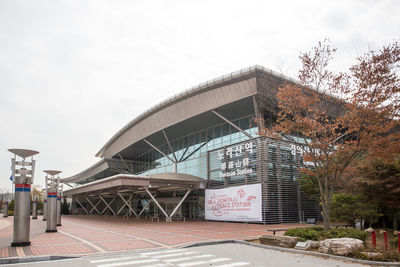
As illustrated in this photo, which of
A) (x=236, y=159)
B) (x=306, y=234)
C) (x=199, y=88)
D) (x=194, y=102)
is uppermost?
(x=199, y=88)

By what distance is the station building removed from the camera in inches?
1014

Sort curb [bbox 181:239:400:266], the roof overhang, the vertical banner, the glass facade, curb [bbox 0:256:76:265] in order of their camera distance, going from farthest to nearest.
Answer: the glass facade < the roof overhang < the vertical banner < curb [bbox 0:256:76:265] < curb [bbox 181:239:400:266]

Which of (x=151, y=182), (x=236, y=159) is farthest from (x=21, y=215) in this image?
(x=236, y=159)

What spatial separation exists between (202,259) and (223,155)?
1978 cm

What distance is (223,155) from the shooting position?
97.9 feet

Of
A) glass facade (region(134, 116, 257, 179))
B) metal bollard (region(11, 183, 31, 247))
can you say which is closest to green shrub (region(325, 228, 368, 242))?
Answer: metal bollard (region(11, 183, 31, 247))

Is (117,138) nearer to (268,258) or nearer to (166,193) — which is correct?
(166,193)

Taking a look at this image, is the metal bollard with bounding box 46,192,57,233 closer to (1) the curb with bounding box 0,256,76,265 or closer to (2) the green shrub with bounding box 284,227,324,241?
(1) the curb with bounding box 0,256,76,265

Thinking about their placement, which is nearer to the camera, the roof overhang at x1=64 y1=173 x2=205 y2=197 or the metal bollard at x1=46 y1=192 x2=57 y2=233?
the metal bollard at x1=46 y1=192 x2=57 y2=233

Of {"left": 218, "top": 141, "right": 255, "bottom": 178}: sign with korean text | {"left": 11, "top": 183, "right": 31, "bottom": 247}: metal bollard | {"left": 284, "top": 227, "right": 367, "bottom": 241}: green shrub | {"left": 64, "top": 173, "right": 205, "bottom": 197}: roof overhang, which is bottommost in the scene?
{"left": 284, "top": 227, "right": 367, "bottom": 241}: green shrub

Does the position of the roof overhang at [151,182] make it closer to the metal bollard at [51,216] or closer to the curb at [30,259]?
the metal bollard at [51,216]

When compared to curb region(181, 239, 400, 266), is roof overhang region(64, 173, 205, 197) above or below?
above

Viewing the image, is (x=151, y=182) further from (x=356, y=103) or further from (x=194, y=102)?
(x=356, y=103)

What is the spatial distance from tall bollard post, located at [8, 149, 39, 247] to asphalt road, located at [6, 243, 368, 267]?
12.0ft
